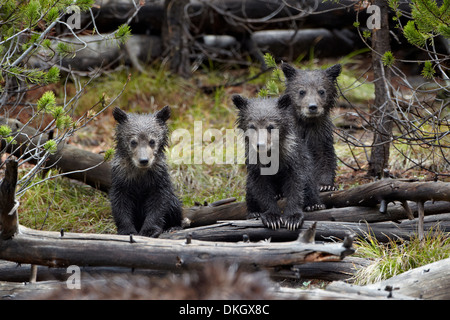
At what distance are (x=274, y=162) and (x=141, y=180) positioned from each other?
1478mm

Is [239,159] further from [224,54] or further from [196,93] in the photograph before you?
[224,54]

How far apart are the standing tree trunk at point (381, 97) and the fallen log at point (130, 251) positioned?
11.7ft

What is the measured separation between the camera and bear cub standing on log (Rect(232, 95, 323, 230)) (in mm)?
5941

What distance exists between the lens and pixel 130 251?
Answer: 4.67 meters

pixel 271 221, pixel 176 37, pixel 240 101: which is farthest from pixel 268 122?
pixel 176 37

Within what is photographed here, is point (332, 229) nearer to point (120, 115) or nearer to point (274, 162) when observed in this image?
point (274, 162)

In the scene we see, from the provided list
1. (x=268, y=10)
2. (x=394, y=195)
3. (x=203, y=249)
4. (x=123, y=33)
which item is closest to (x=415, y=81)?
(x=268, y=10)

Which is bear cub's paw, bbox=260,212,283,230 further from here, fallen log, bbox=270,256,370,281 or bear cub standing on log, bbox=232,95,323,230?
fallen log, bbox=270,256,370,281

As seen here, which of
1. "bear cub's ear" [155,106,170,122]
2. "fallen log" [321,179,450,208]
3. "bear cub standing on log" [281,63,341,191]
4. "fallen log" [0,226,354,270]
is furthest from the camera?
"bear cub standing on log" [281,63,341,191]

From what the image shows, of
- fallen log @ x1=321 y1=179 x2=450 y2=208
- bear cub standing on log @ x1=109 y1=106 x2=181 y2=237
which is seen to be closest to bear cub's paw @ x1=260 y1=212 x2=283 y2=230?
fallen log @ x1=321 y1=179 x2=450 y2=208

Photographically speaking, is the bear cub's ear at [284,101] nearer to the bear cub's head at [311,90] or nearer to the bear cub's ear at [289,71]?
the bear cub's head at [311,90]

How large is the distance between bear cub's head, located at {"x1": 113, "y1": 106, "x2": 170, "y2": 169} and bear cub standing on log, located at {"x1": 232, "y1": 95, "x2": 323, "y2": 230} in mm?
910

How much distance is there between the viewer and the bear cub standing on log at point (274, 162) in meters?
5.94

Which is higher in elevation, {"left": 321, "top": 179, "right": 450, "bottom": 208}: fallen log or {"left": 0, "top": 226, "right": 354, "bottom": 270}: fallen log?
{"left": 321, "top": 179, "right": 450, "bottom": 208}: fallen log
